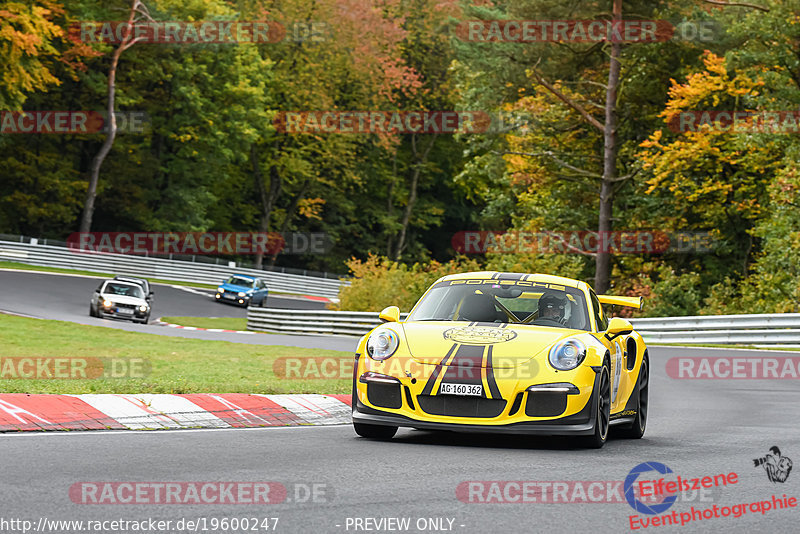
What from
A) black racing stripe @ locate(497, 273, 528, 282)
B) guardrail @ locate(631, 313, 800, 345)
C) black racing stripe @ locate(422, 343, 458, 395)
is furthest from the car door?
guardrail @ locate(631, 313, 800, 345)

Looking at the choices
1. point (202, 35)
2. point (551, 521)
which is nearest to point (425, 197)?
point (202, 35)

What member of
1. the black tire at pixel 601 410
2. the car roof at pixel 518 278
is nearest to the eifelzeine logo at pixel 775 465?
the black tire at pixel 601 410

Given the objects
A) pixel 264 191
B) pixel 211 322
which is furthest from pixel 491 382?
pixel 264 191

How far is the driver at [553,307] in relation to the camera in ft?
34.3

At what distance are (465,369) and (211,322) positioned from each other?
3233cm

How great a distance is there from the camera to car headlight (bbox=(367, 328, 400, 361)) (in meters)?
9.53

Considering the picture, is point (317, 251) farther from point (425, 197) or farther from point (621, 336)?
point (621, 336)

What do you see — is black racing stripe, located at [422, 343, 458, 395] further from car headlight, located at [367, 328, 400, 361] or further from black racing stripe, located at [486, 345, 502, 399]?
car headlight, located at [367, 328, 400, 361]

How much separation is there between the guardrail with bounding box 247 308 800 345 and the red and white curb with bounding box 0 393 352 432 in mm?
13188

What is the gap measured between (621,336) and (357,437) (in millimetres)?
2825

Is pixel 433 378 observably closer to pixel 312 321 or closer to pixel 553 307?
pixel 553 307

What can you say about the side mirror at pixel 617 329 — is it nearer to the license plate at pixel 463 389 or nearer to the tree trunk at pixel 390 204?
the license plate at pixel 463 389

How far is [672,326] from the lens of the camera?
2705 centimetres

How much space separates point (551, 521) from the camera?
609 centimetres
